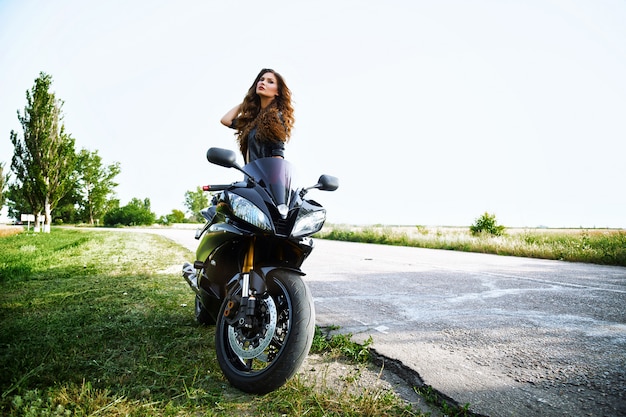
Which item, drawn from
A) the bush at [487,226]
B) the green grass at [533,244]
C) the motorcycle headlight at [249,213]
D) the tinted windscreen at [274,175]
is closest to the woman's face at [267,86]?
the tinted windscreen at [274,175]

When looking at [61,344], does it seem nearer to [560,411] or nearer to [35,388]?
[35,388]

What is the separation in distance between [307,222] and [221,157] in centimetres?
63

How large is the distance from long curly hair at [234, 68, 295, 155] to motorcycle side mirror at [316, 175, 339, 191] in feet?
1.23

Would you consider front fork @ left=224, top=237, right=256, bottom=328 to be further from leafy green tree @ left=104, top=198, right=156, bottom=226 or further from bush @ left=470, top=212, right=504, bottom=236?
leafy green tree @ left=104, top=198, right=156, bottom=226

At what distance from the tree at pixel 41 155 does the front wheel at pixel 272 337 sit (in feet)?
105

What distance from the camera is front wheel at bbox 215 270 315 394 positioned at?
185 cm

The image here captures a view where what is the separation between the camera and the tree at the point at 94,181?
4881cm

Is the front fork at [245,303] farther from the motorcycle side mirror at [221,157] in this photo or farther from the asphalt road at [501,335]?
the asphalt road at [501,335]

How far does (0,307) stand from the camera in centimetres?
378

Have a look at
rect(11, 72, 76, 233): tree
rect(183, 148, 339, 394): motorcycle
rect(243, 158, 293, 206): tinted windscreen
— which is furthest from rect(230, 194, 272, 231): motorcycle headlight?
rect(11, 72, 76, 233): tree

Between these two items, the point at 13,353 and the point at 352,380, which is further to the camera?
the point at 13,353

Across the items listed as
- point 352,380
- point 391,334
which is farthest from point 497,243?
point 352,380

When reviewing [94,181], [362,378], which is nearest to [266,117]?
[362,378]

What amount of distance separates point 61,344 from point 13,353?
27 cm
